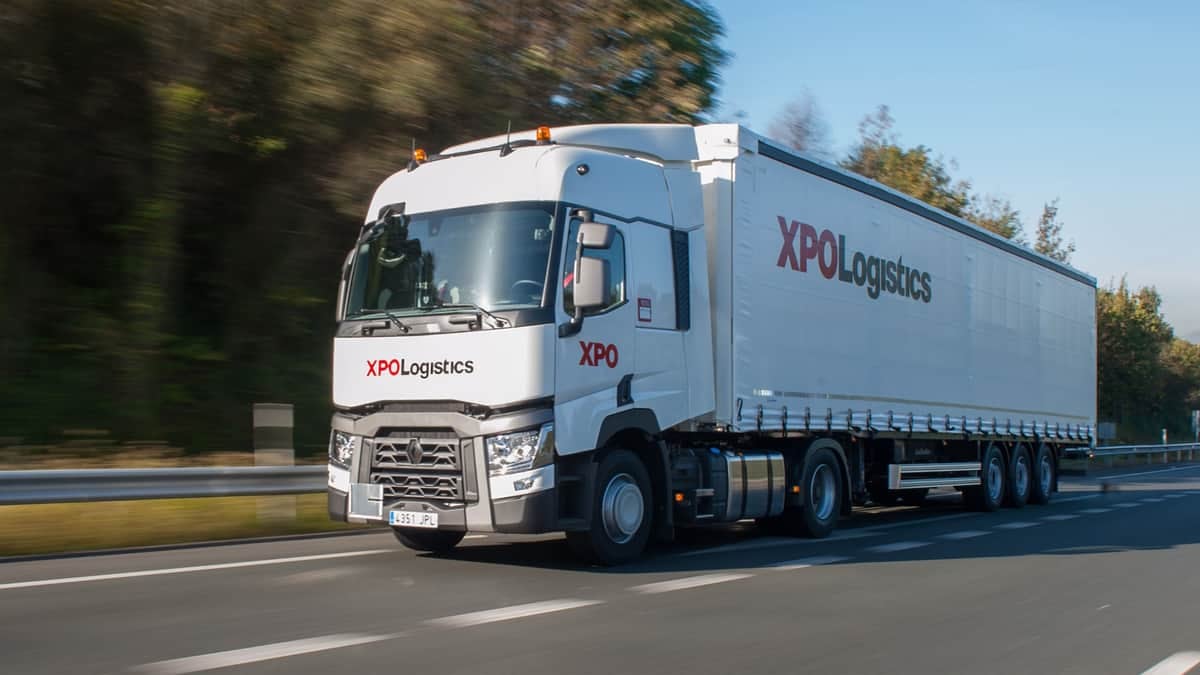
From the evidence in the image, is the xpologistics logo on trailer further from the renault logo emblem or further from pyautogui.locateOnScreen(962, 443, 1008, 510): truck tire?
the renault logo emblem

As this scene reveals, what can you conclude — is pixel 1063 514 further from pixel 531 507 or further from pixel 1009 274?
pixel 531 507

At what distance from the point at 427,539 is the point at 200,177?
345 inches

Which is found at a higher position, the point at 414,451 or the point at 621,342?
the point at 621,342

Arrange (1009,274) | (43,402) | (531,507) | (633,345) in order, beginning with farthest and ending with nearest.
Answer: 1. (1009,274)
2. (43,402)
3. (633,345)
4. (531,507)

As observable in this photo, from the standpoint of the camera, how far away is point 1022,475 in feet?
57.5

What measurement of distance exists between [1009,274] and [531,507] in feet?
37.7

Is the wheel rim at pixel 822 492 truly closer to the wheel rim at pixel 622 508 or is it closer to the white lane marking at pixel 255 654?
the wheel rim at pixel 622 508

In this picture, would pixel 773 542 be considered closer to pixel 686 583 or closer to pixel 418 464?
pixel 686 583

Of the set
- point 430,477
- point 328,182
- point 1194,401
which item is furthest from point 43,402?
point 1194,401

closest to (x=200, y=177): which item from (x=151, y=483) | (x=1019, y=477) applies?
(x=151, y=483)

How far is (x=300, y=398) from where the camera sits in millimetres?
17016

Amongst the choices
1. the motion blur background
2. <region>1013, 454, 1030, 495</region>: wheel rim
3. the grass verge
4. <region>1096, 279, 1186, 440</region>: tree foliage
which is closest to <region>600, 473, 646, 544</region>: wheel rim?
the grass verge

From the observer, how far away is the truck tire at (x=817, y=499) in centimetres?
1173

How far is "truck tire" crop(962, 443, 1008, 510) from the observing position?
1619 centimetres
